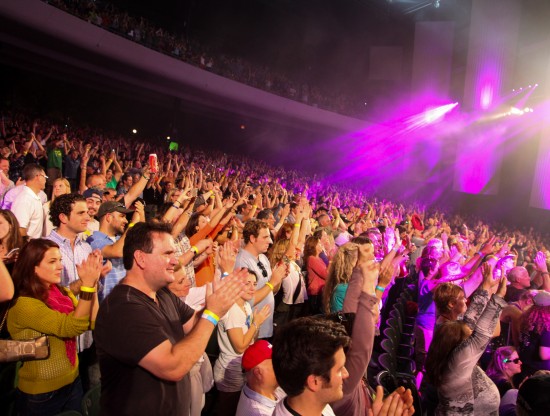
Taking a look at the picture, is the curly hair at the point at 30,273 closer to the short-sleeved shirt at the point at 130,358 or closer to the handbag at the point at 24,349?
the handbag at the point at 24,349

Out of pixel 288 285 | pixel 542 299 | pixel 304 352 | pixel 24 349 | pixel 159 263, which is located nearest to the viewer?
pixel 304 352

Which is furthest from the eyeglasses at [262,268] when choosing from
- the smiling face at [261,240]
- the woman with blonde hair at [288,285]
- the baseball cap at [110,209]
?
the baseball cap at [110,209]

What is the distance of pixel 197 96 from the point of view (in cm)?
1570

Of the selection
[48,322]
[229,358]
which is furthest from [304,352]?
[48,322]

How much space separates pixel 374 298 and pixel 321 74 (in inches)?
859

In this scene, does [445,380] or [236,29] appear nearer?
[445,380]

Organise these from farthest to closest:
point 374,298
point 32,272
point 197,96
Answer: point 197,96
point 32,272
point 374,298

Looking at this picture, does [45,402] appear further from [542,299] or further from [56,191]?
[542,299]

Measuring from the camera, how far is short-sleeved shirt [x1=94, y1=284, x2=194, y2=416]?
160cm

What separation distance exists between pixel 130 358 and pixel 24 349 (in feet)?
2.62

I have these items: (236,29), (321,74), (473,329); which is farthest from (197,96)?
(473,329)

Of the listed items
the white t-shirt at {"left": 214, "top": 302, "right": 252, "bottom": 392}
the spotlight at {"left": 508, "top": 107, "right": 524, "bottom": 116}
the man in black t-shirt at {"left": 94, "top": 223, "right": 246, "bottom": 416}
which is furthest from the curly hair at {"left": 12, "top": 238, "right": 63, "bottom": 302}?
the spotlight at {"left": 508, "top": 107, "right": 524, "bottom": 116}

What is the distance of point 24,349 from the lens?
2.03 metres

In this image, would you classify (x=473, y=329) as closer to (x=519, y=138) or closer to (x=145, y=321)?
(x=145, y=321)
